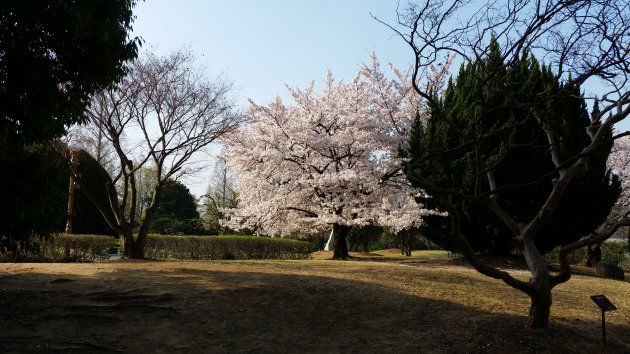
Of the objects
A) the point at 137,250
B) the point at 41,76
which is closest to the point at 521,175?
the point at 137,250

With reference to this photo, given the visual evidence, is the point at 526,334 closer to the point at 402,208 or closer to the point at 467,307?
the point at 467,307

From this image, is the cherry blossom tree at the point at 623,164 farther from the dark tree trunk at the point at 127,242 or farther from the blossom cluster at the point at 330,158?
the dark tree trunk at the point at 127,242

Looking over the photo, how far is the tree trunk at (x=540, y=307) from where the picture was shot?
6.39 metres

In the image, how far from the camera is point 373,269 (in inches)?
481

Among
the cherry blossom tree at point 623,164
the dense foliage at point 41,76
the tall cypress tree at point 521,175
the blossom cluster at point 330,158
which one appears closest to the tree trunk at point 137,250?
the blossom cluster at point 330,158

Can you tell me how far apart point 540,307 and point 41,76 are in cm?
721

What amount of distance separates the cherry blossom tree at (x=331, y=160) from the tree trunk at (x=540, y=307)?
9.11m

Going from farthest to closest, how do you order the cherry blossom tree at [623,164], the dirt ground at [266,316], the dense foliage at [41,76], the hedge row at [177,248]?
the cherry blossom tree at [623,164]
the hedge row at [177,248]
the dense foliage at [41,76]
the dirt ground at [266,316]

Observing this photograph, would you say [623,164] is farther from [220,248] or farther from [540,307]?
[540,307]

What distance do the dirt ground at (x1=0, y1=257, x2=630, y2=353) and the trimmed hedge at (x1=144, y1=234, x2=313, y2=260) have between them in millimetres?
7169

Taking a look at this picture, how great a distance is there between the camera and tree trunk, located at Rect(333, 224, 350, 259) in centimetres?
1833

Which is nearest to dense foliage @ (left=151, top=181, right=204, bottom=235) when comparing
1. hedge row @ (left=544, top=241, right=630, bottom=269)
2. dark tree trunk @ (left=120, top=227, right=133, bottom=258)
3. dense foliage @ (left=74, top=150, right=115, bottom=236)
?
dense foliage @ (left=74, top=150, right=115, bottom=236)

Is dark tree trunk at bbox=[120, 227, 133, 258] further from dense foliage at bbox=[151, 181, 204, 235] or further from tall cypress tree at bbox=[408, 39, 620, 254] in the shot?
dense foliage at bbox=[151, 181, 204, 235]

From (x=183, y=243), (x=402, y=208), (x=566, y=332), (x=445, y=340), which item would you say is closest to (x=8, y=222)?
(x=445, y=340)
